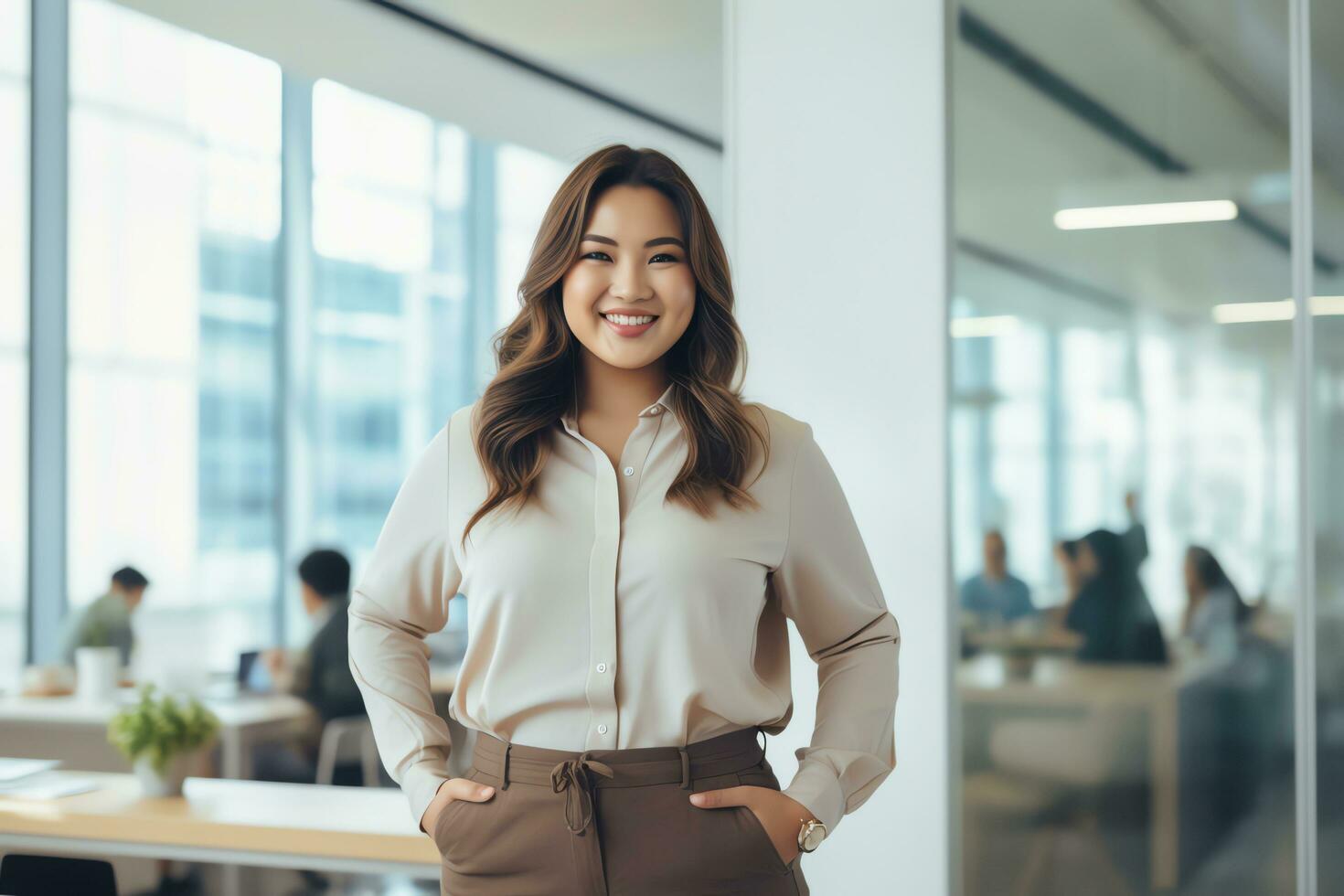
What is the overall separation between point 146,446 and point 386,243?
1703mm

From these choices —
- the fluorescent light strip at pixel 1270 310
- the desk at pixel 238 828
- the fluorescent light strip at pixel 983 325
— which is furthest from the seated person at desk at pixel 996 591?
the desk at pixel 238 828

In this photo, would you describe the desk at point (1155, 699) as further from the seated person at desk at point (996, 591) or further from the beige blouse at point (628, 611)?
the beige blouse at point (628, 611)

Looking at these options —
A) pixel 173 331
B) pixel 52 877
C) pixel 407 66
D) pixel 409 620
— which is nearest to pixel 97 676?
pixel 52 877

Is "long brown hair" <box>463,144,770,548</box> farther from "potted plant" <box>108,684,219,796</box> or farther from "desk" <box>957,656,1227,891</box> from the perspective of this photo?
"potted plant" <box>108,684,219,796</box>

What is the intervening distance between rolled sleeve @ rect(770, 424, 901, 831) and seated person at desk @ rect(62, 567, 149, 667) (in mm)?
4090

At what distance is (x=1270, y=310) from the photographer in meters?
2.69

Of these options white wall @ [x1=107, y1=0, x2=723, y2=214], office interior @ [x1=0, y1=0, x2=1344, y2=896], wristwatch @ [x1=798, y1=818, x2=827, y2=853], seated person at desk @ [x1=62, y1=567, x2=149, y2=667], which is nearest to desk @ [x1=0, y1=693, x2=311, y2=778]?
seated person at desk @ [x1=62, y1=567, x2=149, y2=667]

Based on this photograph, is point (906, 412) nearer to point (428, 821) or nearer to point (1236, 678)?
point (1236, 678)

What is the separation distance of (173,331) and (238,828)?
140 inches

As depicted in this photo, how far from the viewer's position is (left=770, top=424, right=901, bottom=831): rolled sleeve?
1.61m

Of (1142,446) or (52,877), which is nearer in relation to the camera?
(1142,446)

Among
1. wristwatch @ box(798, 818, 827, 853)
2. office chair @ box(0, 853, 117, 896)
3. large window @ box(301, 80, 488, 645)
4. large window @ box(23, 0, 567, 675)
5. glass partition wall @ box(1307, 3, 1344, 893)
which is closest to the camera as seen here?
wristwatch @ box(798, 818, 827, 853)

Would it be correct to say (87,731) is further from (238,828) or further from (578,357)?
(578,357)

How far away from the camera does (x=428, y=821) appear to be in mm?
1560
